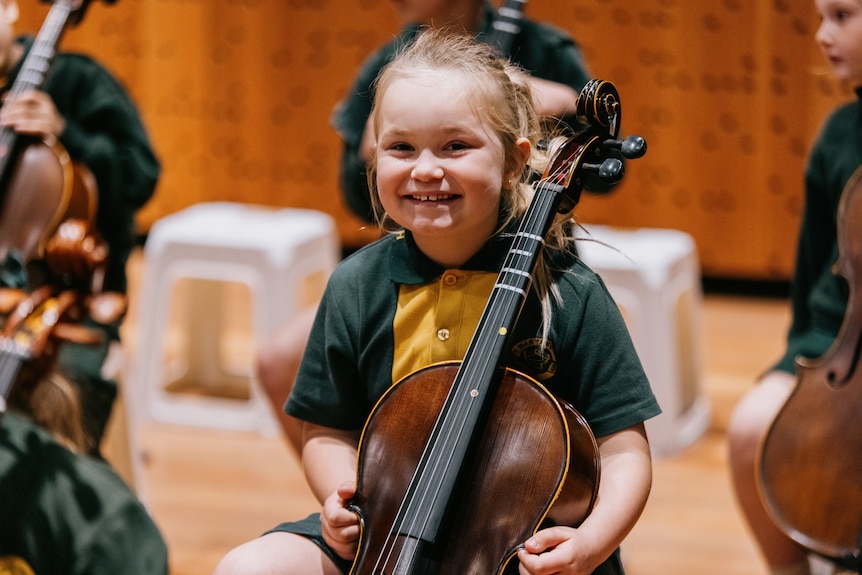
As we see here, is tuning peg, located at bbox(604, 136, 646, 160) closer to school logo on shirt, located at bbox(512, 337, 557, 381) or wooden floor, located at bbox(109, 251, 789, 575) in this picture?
school logo on shirt, located at bbox(512, 337, 557, 381)

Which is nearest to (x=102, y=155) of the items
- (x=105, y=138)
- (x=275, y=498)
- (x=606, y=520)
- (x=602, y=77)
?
(x=105, y=138)

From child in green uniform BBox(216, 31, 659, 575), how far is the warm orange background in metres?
2.50

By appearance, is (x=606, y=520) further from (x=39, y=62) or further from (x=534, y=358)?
(x=39, y=62)

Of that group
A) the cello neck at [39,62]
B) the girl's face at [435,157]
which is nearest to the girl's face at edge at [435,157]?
the girl's face at [435,157]

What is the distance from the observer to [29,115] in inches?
68.7

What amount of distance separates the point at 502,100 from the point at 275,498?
153cm

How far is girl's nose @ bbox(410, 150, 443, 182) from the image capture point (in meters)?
1.14

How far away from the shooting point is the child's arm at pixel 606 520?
3.45 feet

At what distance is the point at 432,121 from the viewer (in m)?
1.15

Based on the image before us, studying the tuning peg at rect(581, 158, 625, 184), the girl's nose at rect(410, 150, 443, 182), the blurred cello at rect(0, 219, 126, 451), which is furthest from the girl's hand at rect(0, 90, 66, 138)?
the tuning peg at rect(581, 158, 625, 184)

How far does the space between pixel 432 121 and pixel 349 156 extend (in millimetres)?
930

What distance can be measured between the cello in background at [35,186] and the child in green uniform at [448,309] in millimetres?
615

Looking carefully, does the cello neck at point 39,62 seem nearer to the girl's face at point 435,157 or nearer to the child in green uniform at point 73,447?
the child in green uniform at point 73,447

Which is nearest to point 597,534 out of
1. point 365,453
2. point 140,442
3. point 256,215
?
point 365,453
